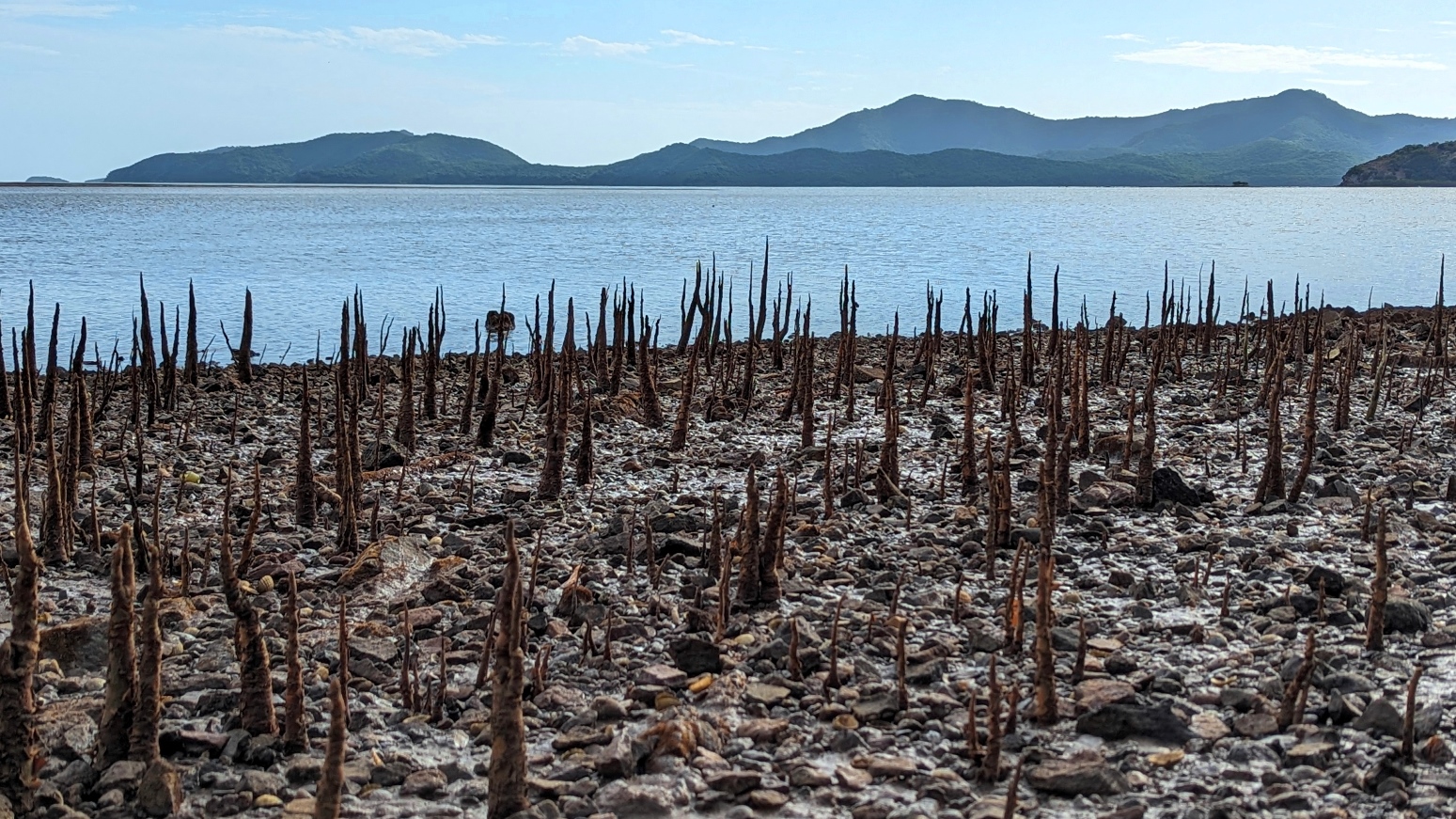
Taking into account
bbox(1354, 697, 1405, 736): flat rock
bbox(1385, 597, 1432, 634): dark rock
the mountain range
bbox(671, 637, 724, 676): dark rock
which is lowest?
bbox(671, 637, 724, 676): dark rock

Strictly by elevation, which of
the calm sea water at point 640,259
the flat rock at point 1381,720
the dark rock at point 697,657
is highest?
the calm sea water at point 640,259

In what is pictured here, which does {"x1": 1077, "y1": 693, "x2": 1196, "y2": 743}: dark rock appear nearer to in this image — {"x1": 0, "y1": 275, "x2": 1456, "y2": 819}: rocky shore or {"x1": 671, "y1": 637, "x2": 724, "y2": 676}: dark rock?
{"x1": 0, "y1": 275, "x2": 1456, "y2": 819}: rocky shore

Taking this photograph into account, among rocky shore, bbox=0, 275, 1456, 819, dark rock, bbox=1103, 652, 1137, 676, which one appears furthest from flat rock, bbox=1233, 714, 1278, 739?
dark rock, bbox=1103, 652, 1137, 676

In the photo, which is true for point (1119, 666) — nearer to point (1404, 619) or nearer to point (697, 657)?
point (1404, 619)

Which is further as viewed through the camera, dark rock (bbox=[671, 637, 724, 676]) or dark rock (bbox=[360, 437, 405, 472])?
dark rock (bbox=[360, 437, 405, 472])

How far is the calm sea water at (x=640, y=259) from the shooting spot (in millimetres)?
33531

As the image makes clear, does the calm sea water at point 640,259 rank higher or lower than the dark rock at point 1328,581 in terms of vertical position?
higher

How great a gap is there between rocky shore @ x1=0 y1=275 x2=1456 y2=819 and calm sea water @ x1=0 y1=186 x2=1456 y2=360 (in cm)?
1574

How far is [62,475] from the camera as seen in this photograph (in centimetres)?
971

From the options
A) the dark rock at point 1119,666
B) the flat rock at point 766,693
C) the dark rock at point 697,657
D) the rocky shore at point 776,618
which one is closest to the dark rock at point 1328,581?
the rocky shore at point 776,618

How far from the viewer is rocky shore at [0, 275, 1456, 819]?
5.27m

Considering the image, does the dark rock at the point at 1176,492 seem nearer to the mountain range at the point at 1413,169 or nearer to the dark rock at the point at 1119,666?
the dark rock at the point at 1119,666

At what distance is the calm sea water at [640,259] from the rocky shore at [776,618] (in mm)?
15739

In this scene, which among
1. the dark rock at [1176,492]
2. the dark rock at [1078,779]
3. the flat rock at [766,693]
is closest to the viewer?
the dark rock at [1078,779]
